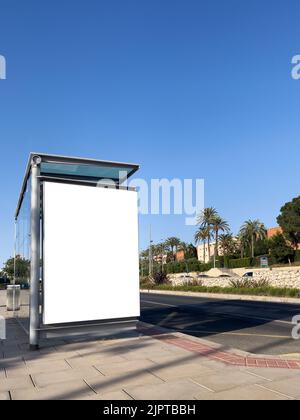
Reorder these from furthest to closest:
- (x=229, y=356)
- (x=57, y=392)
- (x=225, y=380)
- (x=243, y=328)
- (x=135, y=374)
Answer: (x=243, y=328), (x=229, y=356), (x=135, y=374), (x=225, y=380), (x=57, y=392)

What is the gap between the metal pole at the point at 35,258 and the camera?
31.1 ft

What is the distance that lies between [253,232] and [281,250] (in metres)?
23.6

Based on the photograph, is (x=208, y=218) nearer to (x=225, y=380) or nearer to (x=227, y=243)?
(x=227, y=243)

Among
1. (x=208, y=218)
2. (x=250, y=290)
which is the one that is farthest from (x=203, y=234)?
(x=250, y=290)

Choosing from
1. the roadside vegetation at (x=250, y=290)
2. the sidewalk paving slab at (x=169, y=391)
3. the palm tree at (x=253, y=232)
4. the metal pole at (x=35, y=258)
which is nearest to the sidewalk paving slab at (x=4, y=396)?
the sidewalk paving slab at (x=169, y=391)

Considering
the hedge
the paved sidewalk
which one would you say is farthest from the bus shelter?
the hedge

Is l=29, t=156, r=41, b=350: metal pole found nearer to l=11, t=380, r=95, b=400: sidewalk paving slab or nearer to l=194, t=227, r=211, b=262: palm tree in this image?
l=11, t=380, r=95, b=400: sidewalk paving slab

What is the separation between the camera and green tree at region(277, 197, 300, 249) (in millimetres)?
81250

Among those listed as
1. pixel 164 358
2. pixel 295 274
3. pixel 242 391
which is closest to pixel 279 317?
pixel 164 358

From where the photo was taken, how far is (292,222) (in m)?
81.6

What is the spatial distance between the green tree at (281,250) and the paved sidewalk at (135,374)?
235 ft

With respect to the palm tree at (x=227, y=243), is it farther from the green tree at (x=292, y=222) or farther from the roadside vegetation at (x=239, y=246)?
the green tree at (x=292, y=222)

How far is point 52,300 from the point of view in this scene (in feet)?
31.1
